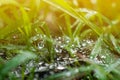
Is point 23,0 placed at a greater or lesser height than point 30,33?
greater

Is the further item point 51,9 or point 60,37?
point 51,9

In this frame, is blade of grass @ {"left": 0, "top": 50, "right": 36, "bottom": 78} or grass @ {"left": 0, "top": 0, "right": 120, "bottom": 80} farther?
grass @ {"left": 0, "top": 0, "right": 120, "bottom": 80}

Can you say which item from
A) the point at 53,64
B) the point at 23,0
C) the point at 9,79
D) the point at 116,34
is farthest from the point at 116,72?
the point at 23,0

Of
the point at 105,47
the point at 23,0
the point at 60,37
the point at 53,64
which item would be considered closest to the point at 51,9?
the point at 23,0

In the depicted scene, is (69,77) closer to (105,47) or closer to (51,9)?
(105,47)

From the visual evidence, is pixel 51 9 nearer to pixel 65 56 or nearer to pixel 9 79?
pixel 65 56

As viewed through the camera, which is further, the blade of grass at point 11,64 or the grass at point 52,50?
the grass at point 52,50

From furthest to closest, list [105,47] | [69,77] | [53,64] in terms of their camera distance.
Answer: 1. [105,47]
2. [53,64]
3. [69,77]

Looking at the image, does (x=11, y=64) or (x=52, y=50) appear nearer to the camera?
(x=11, y=64)

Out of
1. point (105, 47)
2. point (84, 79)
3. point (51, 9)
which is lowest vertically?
point (84, 79)

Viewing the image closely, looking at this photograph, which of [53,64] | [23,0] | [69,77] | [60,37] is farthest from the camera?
[23,0]
